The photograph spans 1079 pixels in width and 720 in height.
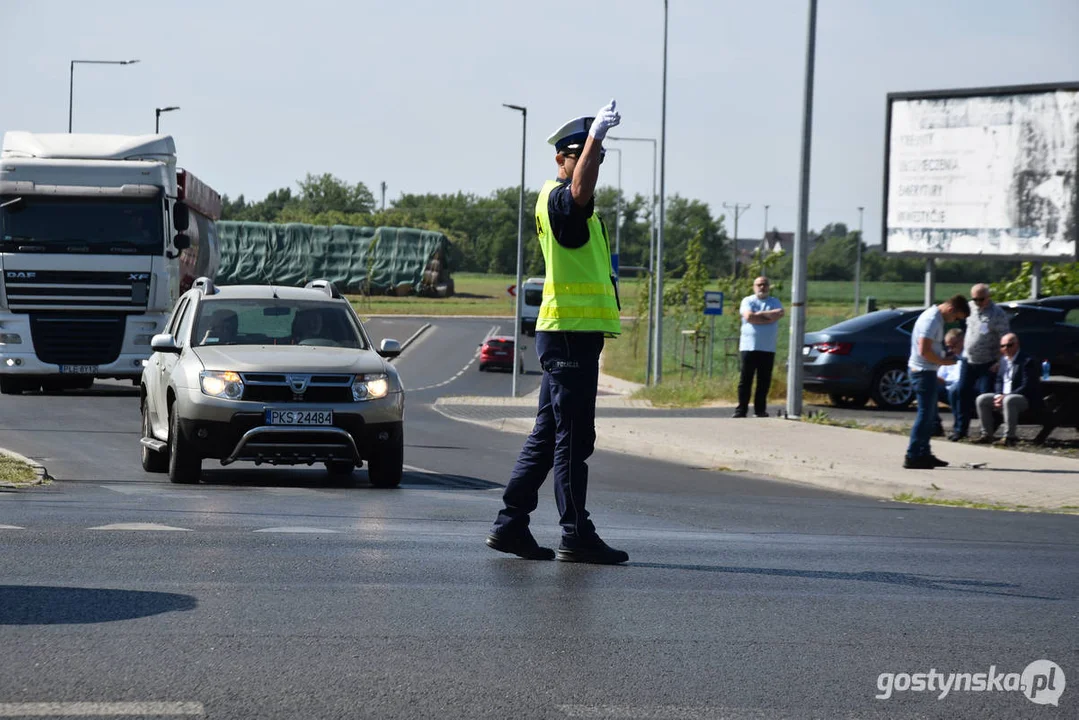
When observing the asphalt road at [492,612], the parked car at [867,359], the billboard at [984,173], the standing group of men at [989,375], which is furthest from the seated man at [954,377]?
the asphalt road at [492,612]

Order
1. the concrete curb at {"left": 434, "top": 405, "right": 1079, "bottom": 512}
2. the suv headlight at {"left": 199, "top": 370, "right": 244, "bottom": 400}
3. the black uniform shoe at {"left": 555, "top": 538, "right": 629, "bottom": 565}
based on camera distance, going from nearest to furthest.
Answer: the black uniform shoe at {"left": 555, "top": 538, "right": 629, "bottom": 565}, the suv headlight at {"left": 199, "top": 370, "right": 244, "bottom": 400}, the concrete curb at {"left": 434, "top": 405, "right": 1079, "bottom": 512}

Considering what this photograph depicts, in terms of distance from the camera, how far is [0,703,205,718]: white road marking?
4.41 metres

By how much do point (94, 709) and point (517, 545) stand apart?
10.5ft

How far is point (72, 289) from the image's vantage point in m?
23.3

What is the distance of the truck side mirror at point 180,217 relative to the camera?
77.9 ft

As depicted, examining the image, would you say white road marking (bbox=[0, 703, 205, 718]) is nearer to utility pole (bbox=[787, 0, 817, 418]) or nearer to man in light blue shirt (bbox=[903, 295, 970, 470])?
man in light blue shirt (bbox=[903, 295, 970, 470])

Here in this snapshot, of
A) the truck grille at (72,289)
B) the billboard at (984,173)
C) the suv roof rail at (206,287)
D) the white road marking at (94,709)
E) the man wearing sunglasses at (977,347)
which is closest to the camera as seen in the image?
the white road marking at (94,709)

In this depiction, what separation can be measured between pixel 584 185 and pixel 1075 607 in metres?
2.78

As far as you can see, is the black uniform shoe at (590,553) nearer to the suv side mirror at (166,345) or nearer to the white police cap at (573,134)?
the white police cap at (573,134)

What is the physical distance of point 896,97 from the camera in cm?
2481

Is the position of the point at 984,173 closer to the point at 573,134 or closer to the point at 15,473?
the point at 15,473

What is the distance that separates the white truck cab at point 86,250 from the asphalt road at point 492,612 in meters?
12.8

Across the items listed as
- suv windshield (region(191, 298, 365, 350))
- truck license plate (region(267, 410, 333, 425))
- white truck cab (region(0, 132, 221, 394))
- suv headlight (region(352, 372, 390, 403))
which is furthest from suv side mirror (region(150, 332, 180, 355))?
white truck cab (region(0, 132, 221, 394))

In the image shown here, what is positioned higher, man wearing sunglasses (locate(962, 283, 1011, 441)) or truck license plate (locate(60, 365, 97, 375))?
man wearing sunglasses (locate(962, 283, 1011, 441))
